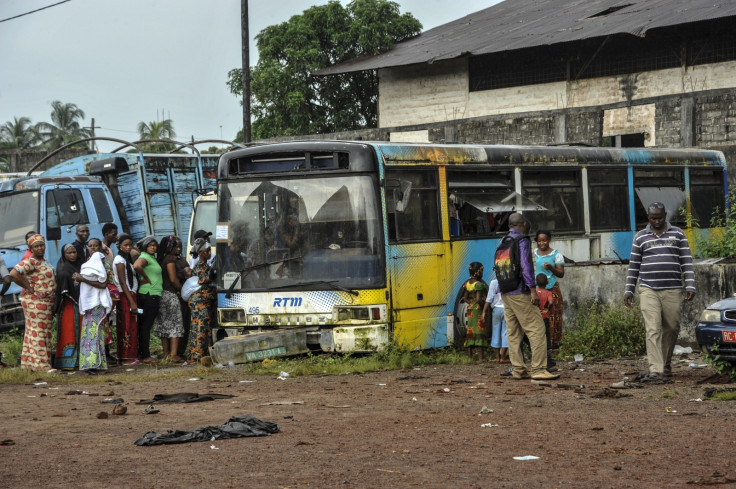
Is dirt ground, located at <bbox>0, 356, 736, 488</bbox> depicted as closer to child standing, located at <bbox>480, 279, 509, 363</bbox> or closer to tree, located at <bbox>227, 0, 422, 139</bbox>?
child standing, located at <bbox>480, 279, 509, 363</bbox>

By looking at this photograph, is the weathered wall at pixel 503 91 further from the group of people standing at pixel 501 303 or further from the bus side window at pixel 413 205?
the group of people standing at pixel 501 303

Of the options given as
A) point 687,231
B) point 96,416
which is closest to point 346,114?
point 687,231

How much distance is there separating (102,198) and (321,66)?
1948 cm

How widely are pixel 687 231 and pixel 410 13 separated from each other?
72.1ft

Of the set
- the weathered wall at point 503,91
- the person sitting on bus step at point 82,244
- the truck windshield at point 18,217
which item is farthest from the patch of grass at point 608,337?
the weathered wall at point 503,91

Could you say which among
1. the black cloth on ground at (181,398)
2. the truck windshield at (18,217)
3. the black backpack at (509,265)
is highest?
the truck windshield at (18,217)

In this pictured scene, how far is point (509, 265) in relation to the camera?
36.0 feet

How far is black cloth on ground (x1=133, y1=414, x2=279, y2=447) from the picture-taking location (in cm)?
754

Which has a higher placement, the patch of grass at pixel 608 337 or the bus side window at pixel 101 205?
the bus side window at pixel 101 205

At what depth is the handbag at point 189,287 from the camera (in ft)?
45.5

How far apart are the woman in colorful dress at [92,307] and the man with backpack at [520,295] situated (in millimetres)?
4809

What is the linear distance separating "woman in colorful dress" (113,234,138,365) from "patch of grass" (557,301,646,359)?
536cm

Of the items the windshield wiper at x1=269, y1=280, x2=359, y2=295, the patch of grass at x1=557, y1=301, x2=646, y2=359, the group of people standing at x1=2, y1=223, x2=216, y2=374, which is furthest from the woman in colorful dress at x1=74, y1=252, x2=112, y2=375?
the patch of grass at x1=557, y1=301, x2=646, y2=359

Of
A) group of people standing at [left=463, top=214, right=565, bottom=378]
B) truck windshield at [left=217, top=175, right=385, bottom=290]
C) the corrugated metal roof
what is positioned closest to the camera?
group of people standing at [left=463, top=214, right=565, bottom=378]
